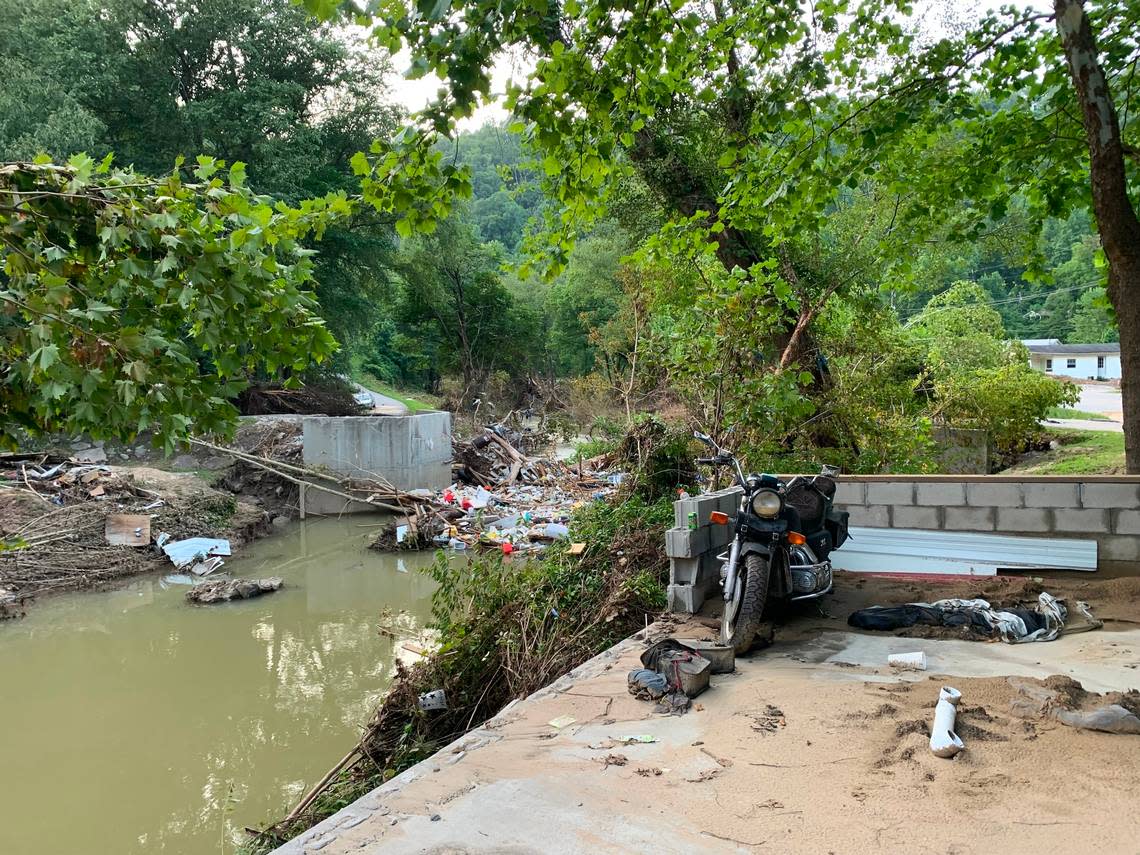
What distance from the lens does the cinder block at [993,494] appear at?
19.6 feet

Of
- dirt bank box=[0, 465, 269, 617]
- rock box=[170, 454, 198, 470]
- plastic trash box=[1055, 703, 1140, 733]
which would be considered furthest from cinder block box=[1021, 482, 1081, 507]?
rock box=[170, 454, 198, 470]

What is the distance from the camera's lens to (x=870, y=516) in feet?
21.2

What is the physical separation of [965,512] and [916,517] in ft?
1.16

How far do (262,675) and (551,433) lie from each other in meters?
16.9

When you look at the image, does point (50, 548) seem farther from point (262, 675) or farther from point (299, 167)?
point (299, 167)

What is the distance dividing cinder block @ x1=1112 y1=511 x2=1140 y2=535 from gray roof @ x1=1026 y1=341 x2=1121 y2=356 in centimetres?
5337

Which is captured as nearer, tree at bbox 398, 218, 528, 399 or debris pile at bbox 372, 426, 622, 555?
debris pile at bbox 372, 426, 622, 555

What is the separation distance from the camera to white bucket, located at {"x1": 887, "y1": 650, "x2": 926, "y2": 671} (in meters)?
4.35

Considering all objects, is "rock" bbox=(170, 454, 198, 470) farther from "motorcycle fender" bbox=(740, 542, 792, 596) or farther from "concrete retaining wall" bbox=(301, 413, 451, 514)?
"motorcycle fender" bbox=(740, 542, 792, 596)

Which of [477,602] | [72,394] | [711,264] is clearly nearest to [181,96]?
[711,264]

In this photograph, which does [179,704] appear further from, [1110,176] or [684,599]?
[1110,176]

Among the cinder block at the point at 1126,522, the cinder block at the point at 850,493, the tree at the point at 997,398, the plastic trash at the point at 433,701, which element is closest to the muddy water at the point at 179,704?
the plastic trash at the point at 433,701

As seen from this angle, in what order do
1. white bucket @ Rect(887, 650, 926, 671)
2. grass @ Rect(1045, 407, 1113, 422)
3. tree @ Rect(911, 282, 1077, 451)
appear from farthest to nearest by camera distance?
grass @ Rect(1045, 407, 1113, 422)
tree @ Rect(911, 282, 1077, 451)
white bucket @ Rect(887, 650, 926, 671)

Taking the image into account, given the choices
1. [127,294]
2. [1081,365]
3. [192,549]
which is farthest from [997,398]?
[1081,365]
